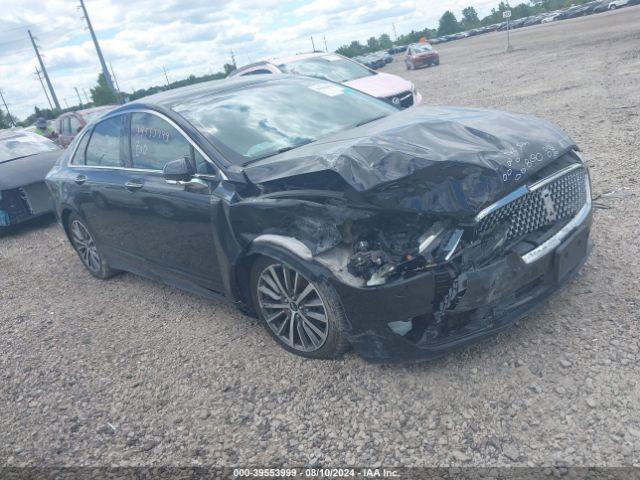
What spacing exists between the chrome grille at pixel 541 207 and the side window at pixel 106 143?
128 inches

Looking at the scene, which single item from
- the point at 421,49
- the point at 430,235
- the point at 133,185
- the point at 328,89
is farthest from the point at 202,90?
the point at 421,49

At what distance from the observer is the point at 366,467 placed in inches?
102

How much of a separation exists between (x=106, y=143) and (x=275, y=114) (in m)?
1.79

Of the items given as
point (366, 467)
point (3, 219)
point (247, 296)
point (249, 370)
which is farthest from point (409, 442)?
point (3, 219)

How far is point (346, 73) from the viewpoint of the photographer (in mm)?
10523

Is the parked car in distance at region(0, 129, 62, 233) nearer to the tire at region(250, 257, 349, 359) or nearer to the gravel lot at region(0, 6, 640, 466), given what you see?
the gravel lot at region(0, 6, 640, 466)

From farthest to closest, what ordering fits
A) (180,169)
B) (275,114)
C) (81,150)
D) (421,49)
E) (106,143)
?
(421,49) → (81,150) → (106,143) → (275,114) → (180,169)

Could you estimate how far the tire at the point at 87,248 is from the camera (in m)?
5.57

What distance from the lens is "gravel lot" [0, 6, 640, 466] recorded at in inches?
104

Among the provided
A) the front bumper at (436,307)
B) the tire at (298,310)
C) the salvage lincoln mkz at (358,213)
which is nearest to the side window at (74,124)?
the salvage lincoln mkz at (358,213)

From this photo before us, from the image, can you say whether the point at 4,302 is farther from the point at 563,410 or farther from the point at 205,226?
the point at 563,410

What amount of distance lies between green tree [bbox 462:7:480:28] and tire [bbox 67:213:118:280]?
99436mm

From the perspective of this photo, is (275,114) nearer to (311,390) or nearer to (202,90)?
(202,90)

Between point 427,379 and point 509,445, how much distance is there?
656mm
